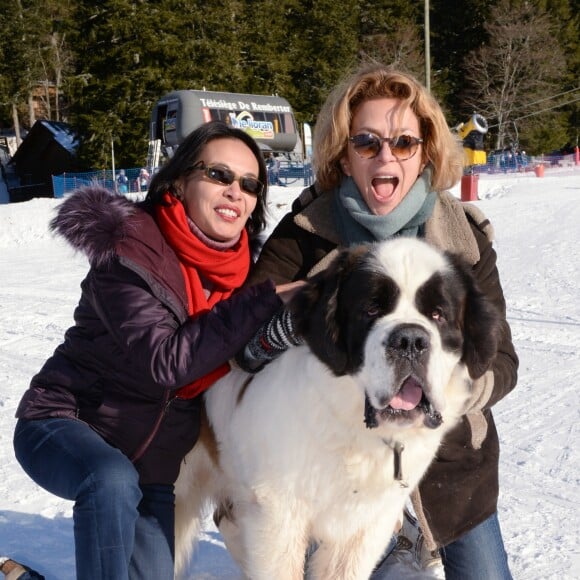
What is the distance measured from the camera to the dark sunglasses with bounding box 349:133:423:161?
229 cm

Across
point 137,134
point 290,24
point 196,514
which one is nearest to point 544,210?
point 196,514

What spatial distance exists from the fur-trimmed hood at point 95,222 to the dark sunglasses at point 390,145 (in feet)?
2.56

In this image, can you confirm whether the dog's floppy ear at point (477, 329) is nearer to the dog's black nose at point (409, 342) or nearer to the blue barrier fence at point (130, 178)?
the dog's black nose at point (409, 342)

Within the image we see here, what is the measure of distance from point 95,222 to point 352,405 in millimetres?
941

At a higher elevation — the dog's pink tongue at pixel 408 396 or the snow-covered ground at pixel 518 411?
the dog's pink tongue at pixel 408 396

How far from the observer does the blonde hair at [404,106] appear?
2334mm

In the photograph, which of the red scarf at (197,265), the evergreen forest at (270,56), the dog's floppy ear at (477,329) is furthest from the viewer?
the evergreen forest at (270,56)

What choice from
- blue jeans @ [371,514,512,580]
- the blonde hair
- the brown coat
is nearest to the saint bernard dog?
the brown coat

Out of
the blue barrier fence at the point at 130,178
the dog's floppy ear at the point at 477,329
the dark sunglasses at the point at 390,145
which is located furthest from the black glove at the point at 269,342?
the blue barrier fence at the point at 130,178

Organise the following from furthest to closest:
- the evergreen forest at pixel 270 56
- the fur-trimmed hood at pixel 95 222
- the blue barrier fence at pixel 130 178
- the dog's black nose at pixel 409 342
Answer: the evergreen forest at pixel 270 56
the blue barrier fence at pixel 130 178
the fur-trimmed hood at pixel 95 222
the dog's black nose at pixel 409 342

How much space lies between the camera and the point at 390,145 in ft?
7.52

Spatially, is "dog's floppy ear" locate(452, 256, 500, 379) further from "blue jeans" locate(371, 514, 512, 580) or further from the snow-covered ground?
the snow-covered ground

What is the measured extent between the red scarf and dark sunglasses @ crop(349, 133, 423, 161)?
1.81 feet

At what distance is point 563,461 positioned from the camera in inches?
127
